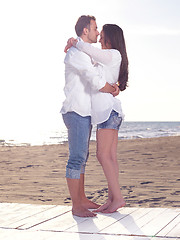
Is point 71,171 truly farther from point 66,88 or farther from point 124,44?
point 124,44

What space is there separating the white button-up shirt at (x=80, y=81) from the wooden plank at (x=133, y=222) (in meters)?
0.98

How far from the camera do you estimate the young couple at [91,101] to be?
3727mm

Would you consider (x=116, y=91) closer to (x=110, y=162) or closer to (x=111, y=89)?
(x=111, y=89)

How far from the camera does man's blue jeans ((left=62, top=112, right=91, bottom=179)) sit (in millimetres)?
3752

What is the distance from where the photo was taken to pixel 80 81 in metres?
3.78

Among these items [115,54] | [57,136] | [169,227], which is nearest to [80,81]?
[115,54]

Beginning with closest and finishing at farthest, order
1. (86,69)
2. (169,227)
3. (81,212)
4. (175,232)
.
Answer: (175,232) < (169,227) < (86,69) < (81,212)

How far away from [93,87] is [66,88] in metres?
0.27

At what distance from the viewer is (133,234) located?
308 centimetres

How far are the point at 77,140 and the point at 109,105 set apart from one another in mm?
430

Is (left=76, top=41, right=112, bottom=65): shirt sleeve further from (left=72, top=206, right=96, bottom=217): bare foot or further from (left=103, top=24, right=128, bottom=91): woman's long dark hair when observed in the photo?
(left=72, top=206, right=96, bottom=217): bare foot

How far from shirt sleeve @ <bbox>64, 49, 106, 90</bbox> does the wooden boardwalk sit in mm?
1162

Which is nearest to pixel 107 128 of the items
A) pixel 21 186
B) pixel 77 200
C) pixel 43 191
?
pixel 77 200

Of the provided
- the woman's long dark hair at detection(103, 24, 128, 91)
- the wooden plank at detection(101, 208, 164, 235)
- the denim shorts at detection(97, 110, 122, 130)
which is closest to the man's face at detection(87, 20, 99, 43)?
the woman's long dark hair at detection(103, 24, 128, 91)
